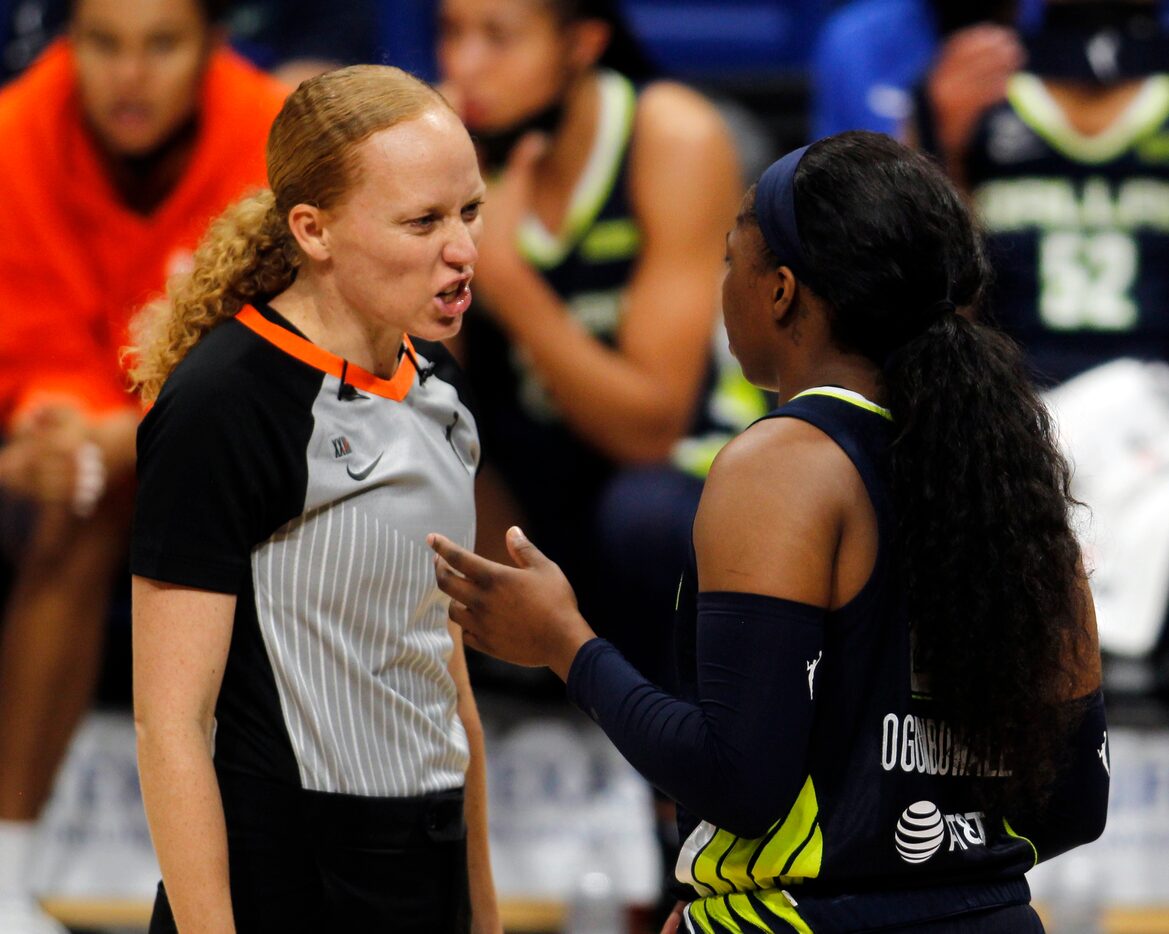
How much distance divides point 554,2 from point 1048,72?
1.29 m

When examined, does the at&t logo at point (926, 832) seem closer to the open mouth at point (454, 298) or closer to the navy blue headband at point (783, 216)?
the navy blue headband at point (783, 216)

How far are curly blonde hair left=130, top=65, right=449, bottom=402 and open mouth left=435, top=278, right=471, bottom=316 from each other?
0.43ft

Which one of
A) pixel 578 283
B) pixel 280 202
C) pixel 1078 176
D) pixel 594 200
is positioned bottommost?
pixel 280 202

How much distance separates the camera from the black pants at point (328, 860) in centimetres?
151

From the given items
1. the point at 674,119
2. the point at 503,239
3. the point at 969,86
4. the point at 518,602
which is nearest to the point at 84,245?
the point at 503,239

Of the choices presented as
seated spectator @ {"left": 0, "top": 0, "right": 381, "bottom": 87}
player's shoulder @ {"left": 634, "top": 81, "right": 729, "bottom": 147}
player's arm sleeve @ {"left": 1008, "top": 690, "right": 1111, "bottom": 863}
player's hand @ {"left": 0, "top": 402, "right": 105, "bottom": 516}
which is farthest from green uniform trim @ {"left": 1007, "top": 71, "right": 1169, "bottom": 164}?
player's arm sleeve @ {"left": 1008, "top": 690, "right": 1111, "bottom": 863}

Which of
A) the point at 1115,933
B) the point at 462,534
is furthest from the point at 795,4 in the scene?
the point at 462,534

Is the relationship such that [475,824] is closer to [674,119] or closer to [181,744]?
[181,744]

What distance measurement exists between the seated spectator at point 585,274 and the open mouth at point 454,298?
7.71 ft

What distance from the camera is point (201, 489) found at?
1436 mm

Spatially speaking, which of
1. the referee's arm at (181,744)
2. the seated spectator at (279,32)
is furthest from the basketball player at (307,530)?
the seated spectator at (279,32)

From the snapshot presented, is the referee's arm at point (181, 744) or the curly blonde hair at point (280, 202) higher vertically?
the curly blonde hair at point (280, 202)

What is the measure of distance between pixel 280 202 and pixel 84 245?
2.40 metres

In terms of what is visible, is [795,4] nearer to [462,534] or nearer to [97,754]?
[97,754]
